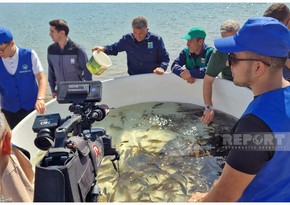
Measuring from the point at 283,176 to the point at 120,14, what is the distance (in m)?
24.5

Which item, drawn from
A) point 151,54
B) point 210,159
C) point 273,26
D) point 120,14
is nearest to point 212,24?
point 120,14

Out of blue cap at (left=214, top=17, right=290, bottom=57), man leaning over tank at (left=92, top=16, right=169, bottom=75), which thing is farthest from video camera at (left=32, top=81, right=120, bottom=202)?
man leaning over tank at (left=92, top=16, right=169, bottom=75)

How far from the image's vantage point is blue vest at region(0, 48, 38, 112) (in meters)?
4.12

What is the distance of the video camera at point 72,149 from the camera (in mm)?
1449

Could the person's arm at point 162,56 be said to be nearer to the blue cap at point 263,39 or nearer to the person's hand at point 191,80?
the person's hand at point 191,80

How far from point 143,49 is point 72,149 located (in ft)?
13.3

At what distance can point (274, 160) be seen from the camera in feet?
5.45

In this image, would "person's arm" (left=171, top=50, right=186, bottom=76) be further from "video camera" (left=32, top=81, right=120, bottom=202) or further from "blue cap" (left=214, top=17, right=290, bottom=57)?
"blue cap" (left=214, top=17, right=290, bottom=57)

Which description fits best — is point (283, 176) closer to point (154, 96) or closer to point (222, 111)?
point (222, 111)

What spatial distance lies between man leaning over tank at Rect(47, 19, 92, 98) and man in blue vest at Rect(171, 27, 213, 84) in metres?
1.48

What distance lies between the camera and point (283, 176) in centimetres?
172

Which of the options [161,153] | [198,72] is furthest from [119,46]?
[161,153]

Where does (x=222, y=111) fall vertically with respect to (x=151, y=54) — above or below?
below

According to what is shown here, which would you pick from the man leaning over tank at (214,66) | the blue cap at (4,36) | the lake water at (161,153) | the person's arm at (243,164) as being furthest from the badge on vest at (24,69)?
the person's arm at (243,164)
